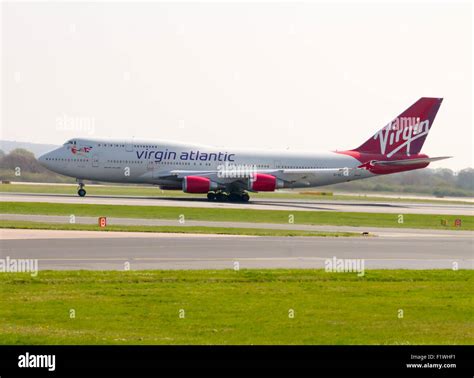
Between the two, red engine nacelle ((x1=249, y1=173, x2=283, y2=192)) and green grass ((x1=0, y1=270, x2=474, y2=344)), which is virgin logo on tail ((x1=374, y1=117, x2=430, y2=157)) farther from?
green grass ((x1=0, y1=270, x2=474, y2=344))

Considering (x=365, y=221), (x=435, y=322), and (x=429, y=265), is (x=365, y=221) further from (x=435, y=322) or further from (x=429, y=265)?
(x=435, y=322)

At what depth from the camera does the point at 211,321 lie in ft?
60.4

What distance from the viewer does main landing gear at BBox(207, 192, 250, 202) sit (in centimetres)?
6981

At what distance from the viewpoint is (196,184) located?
68.1 metres

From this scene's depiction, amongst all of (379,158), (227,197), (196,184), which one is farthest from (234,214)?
(379,158)

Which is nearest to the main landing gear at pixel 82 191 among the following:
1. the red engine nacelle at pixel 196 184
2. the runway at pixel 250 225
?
the red engine nacelle at pixel 196 184

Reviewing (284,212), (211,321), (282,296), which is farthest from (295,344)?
(284,212)

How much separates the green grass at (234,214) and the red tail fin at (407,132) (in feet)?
55.3

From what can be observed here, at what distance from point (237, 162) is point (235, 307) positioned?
5291cm

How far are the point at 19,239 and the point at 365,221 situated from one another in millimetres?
25621

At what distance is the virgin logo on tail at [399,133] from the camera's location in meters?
75.9
